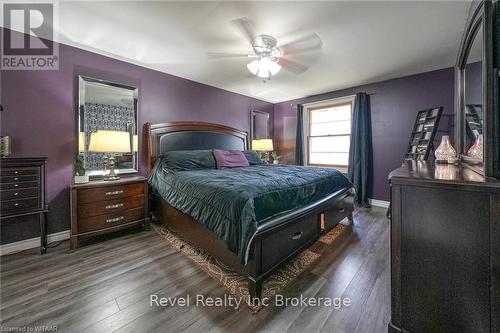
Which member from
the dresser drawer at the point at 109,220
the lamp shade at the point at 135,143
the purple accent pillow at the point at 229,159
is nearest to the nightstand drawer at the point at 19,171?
the dresser drawer at the point at 109,220

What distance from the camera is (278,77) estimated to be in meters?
3.82

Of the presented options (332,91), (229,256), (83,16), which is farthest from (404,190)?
(332,91)

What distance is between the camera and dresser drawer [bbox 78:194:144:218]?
235cm

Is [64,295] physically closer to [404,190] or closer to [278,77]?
[404,190]

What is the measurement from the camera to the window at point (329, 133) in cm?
467

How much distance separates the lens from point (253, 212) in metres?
1.50

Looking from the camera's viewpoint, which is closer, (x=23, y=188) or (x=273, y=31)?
(x=23, y=188)

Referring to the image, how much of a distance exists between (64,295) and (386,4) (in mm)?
3753

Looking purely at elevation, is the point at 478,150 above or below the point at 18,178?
above

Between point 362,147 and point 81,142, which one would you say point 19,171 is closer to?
point 81,142

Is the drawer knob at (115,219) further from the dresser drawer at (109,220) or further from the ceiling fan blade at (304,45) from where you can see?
the ceiling fan blade at (304,45)

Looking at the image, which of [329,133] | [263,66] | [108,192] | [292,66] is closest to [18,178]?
[108,192]

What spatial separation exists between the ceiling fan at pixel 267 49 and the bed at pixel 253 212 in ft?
4.36

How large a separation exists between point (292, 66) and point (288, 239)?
2728 millimetres
